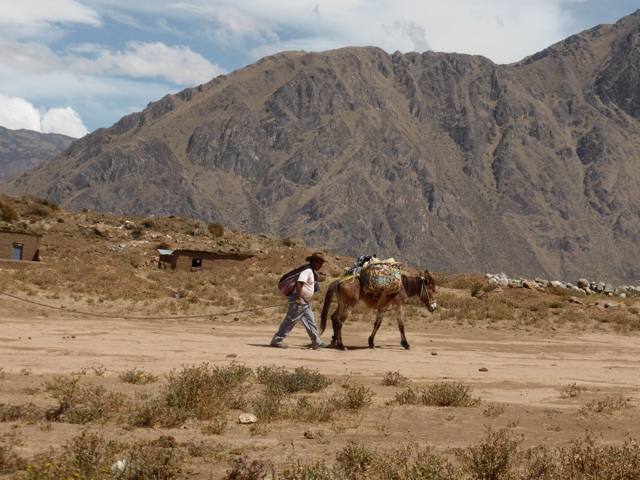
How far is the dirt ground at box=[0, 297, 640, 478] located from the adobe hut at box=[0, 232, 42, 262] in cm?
1763

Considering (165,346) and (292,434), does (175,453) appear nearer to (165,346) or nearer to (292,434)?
(292,434)

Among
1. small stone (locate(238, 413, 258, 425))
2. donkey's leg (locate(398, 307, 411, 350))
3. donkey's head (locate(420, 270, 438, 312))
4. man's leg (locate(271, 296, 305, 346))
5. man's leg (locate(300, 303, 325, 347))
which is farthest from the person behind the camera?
donkey's head (locate(420, 270, 438, 312))

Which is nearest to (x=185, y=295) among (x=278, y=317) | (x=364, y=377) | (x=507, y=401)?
(x=278, y=317)

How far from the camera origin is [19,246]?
4300 centimetres

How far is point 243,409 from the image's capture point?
10.7 m

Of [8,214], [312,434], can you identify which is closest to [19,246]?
[8,214]

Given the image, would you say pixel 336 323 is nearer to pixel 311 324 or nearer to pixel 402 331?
pixel 311 324

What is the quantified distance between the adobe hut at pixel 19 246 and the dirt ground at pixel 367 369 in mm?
17631

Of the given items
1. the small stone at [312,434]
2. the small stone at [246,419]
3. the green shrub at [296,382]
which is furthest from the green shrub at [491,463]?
the green shrub at [296,382]

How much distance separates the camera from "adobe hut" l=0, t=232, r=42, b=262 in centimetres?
4219

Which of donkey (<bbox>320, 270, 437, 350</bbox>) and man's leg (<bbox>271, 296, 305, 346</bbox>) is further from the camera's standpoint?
donkey (<bbox>320, 270, 437, 350</bbox>)

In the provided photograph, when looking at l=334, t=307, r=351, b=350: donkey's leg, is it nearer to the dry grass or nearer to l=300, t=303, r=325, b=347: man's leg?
l=300, t=303, r=325, b=347: man's leg

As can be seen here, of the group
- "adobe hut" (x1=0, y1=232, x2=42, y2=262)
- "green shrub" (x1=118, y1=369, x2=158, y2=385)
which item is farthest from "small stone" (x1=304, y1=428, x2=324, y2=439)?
"adobe hut" (x1=0, y1=232, x2=42, y2=262)

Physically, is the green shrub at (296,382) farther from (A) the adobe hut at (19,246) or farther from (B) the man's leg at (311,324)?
(A) the adobe hut at (19,246)
